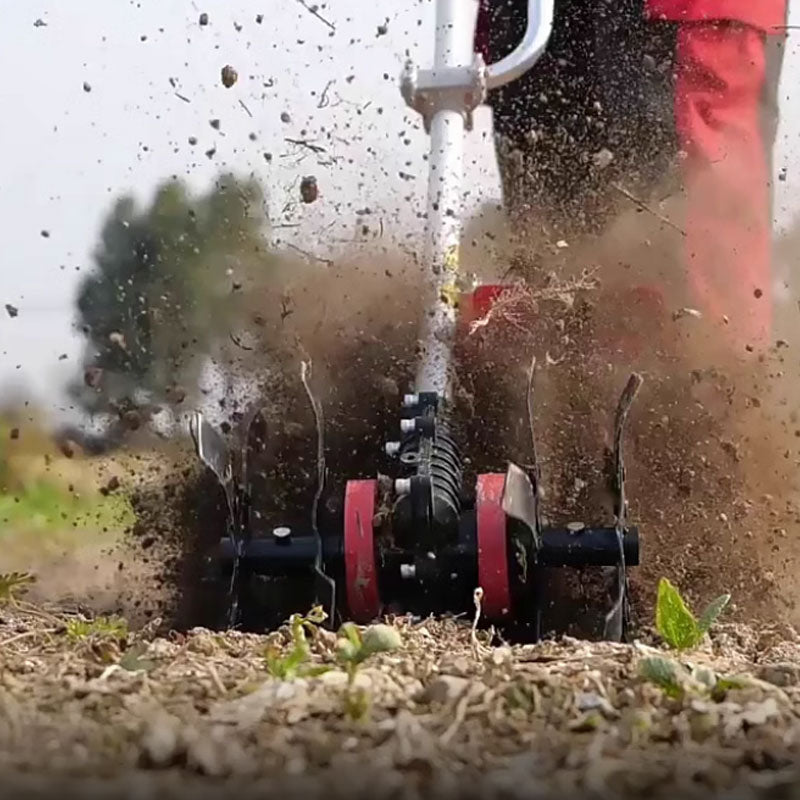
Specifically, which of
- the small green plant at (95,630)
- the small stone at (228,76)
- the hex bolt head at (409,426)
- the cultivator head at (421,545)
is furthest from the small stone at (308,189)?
the small green plant at (95,630)

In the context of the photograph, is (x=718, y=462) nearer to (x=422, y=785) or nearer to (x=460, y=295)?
(x=460, y=295)

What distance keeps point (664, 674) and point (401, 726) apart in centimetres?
21

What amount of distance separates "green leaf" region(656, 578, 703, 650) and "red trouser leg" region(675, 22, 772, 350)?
92 centimetres

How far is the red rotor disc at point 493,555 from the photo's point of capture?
4.44ft

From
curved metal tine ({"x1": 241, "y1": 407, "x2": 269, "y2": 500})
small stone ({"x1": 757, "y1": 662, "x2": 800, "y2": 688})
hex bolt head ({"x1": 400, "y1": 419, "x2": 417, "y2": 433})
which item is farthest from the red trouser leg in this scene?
small stone ({"x1": 757, "y1": 662, "x2": 800, "y2": 688})

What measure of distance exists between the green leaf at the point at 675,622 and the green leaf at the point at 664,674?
0.20m

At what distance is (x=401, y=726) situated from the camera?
2.22ft

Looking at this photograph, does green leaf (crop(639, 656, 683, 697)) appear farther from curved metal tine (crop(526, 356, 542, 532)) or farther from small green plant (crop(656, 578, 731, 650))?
curved metal tine (crop(526, 356, 542, 532))

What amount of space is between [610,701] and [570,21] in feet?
5.67

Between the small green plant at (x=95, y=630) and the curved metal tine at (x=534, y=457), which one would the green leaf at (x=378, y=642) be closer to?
the small green plant at (x=95, y=630)

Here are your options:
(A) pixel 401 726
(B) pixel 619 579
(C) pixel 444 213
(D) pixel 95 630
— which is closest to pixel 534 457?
(B) pixel 619 579

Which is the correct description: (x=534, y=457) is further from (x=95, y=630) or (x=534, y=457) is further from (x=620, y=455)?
(x=95, y=630)

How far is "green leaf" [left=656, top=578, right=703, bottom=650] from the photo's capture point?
3.29ft

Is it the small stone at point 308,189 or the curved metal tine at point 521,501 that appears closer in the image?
the curved metal tine at point 521,501
